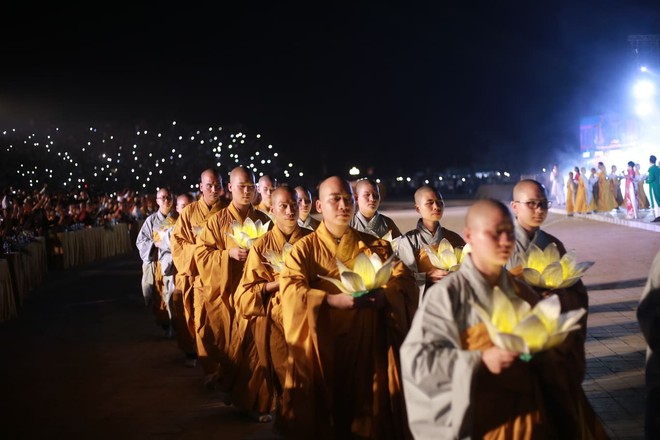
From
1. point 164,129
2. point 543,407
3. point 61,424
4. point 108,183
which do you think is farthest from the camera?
point 164,129

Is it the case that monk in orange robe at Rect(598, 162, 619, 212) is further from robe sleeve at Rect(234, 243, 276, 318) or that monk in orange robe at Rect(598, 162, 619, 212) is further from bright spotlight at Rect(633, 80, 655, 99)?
robe sleeve at Rect(234, 243, 276, 318)

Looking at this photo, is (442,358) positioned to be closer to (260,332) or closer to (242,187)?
(260,332)

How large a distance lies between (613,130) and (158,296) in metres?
33.3

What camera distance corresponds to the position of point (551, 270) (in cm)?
406

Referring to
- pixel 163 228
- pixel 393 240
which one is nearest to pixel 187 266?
pixel 163 228

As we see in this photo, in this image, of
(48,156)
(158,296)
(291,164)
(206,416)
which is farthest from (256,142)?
(206,416)

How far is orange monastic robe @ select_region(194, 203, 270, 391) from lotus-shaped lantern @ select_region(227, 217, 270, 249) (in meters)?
0.15

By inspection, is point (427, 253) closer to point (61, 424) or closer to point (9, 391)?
point (61, 424)

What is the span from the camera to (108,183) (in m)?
43.2

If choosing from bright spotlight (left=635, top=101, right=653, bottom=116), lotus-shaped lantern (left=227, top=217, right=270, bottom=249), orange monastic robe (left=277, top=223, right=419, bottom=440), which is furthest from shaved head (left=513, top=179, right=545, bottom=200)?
bright spotlight (left=635, top=101, right=653, bottom=116)

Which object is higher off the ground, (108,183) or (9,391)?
(108,183)

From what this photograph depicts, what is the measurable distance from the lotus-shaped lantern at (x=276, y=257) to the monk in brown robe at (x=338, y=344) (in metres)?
0.61

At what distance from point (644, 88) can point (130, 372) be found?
95.8 feet

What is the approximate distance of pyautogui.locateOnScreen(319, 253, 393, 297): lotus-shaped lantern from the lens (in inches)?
171
